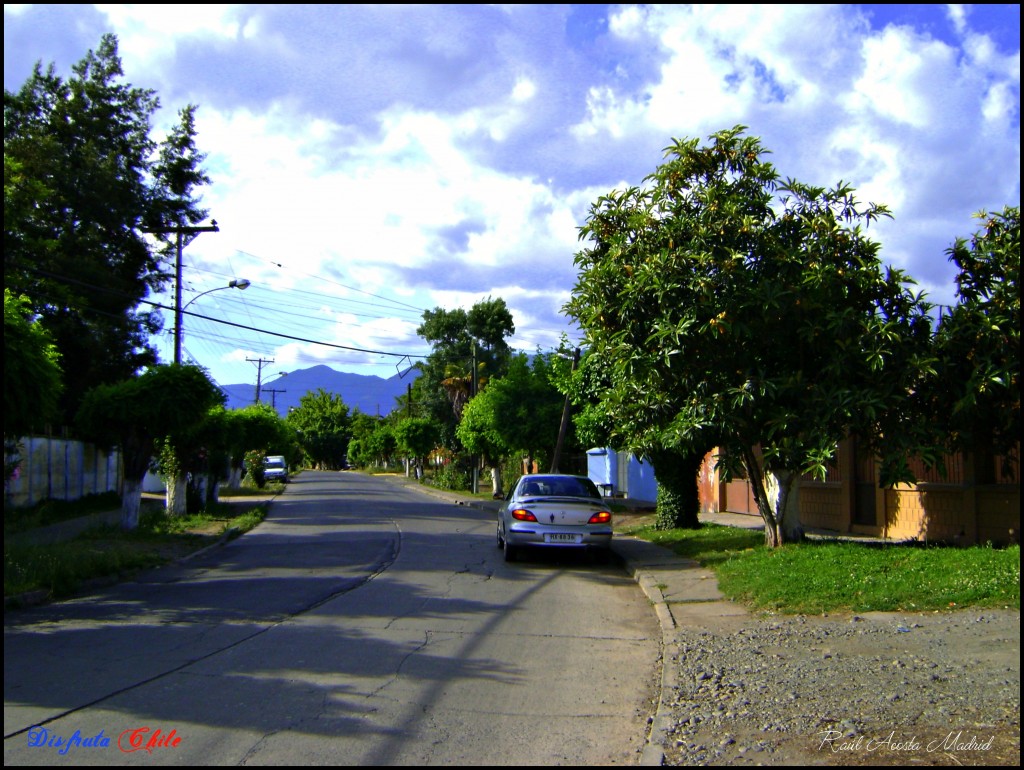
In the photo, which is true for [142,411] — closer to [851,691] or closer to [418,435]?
[851,691]

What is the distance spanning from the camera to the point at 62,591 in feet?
34.0

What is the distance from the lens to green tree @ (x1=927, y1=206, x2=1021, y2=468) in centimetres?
1016

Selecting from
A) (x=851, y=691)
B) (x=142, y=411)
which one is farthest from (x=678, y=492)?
(x=851, y=691)

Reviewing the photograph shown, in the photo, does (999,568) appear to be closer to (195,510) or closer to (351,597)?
(351,597)

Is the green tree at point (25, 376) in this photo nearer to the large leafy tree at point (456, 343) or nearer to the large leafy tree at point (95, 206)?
the large leafy tree at point (95, 206)

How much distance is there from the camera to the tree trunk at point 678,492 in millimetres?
17547

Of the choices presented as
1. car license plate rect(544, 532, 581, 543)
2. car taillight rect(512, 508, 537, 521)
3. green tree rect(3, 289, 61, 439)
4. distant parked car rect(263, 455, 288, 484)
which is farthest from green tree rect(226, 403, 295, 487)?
distant parked car rect(263, 455, 288, 484)

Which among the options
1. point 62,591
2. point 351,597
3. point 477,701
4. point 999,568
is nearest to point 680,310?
point 999,568

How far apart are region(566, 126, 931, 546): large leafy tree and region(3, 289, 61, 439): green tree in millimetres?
7183

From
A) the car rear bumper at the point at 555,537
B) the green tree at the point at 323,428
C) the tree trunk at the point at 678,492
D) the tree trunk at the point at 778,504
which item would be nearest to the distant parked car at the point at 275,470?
the tree trunk at the point at 678,492

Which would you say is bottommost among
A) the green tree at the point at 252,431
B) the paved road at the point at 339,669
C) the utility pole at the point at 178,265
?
the paved road at the point at 339,669

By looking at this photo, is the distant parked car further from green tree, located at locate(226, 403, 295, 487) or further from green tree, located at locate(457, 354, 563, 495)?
green tree, located at locate(457, 354, 563, 495)

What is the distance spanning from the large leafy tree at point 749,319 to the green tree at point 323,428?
97717 mm

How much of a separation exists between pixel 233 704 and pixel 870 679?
458 centimetres
